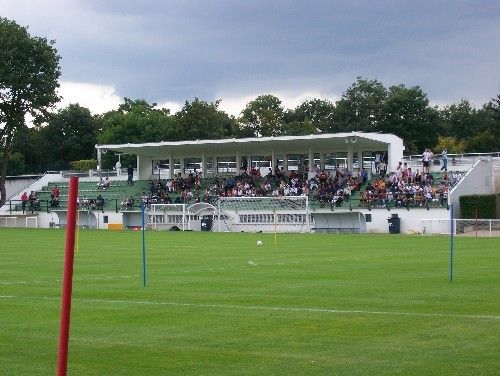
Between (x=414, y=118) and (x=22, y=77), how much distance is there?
179ft

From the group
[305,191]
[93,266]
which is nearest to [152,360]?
[93,266]

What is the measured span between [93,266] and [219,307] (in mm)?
13020

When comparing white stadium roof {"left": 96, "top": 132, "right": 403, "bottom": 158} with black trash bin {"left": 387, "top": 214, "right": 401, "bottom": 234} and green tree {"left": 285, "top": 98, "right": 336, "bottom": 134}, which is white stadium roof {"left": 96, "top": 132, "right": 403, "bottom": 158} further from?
green tree {"left": 285, "top": 98, "right": 336, "bottom": 134}

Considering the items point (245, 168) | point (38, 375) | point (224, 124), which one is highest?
point (224, 124)

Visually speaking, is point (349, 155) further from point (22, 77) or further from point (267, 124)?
point (267, 124)

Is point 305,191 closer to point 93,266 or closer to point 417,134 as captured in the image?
point 93,266

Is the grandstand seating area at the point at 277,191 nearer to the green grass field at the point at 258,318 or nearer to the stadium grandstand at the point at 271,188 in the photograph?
the stadium grandstand at the point at 271,188

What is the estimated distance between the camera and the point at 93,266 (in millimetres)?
30484

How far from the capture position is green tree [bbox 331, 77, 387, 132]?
12950 centimetres

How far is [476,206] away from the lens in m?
65.2

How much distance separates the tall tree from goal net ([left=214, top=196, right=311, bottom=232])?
27.1m

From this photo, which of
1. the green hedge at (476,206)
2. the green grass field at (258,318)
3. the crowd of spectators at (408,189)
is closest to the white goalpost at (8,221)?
the crowd of spectators at (408,189)

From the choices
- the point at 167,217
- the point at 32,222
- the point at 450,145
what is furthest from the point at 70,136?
the point at 167,217

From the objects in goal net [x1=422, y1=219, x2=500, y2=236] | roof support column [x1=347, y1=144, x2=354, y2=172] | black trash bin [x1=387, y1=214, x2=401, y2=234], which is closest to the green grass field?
goal net [x1=422, y1=219, x2=500, y2=236]
